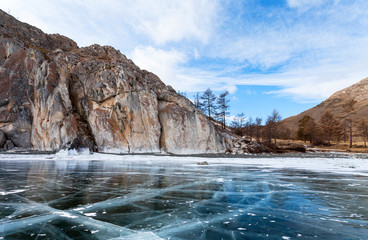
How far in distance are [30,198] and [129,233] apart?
16.7ft

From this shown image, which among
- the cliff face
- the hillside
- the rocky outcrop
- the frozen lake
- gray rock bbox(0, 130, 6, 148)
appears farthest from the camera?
the hillside

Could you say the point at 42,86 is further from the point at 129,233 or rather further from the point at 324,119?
the point at 324,119

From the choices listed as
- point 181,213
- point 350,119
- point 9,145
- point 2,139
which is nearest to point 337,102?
point 350,119

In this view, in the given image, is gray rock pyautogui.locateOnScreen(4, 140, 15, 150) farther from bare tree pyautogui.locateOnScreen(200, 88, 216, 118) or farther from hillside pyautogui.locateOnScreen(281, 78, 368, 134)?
hillside pyautogui.locateOnScreen(281, 78, 368, 134)

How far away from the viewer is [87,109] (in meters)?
35.4

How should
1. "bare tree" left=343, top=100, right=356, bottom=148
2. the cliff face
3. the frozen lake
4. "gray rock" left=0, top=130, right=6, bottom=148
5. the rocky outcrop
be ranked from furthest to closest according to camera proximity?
"bare tree" left=343, top=100, right=356, bottom=148 < the rocky outcrop < "gray rock" left=0, top=130, right=6, bottom=148 < the cliff face < the frozen lake

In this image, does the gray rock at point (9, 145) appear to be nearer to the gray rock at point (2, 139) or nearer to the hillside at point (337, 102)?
the gray rock at point (2, 139)

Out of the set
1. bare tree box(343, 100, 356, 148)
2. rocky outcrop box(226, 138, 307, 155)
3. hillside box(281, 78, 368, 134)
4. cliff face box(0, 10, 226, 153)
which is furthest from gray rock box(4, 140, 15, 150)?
hillside box(281, 78, 368, 134)

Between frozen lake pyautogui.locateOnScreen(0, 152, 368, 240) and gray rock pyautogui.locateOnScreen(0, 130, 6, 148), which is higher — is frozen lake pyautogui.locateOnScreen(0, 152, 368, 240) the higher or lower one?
the lower one

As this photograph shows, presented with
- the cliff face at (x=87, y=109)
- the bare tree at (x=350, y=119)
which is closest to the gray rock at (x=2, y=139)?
the cliff face at (x=87, y=109)

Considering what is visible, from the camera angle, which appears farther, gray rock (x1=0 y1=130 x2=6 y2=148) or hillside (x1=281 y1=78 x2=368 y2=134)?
hillside (x1=281 y1=78 x2=368 y2=134)

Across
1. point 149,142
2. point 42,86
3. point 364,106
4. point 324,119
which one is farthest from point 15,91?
point 364,106

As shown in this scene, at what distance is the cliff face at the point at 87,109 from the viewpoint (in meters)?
33.7

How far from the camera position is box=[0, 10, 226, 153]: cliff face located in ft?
110
